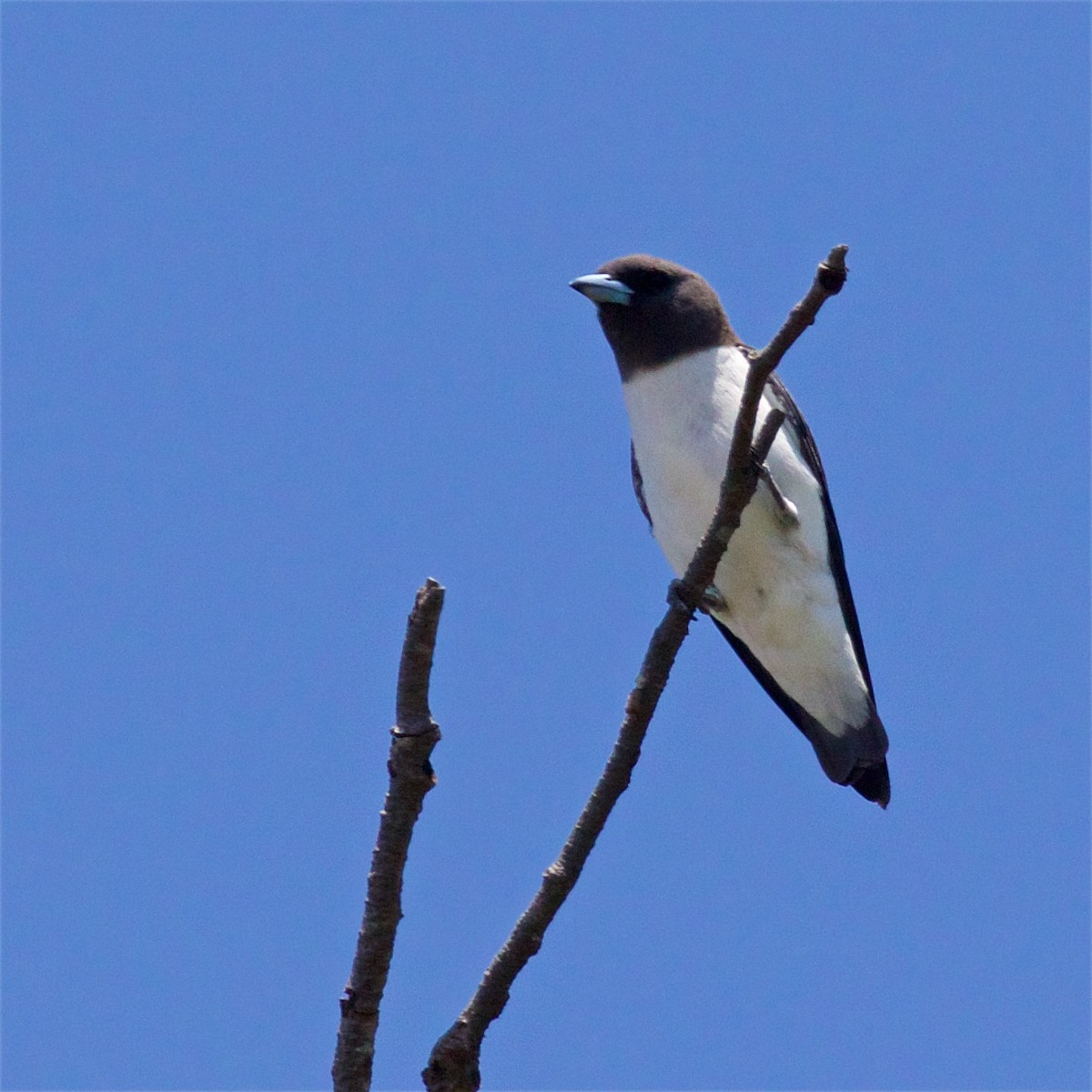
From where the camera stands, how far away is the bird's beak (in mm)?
7355

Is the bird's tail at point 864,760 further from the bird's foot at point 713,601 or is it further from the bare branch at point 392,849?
the bare branch at point 392,849

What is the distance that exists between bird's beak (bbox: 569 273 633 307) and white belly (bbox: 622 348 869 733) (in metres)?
0.43

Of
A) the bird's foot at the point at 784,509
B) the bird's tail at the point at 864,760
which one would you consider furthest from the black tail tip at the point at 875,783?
the bird's foot at the point at 784,509

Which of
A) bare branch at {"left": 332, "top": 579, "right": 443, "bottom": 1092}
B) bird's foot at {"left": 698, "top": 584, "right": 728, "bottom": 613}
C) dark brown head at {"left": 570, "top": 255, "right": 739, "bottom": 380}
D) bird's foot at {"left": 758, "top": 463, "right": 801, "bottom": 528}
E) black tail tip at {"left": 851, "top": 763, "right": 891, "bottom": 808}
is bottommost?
bare branch at {"left": 332, "top": 579, "right": 443, "bottom": 1092}

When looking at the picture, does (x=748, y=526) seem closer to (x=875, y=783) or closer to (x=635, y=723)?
(x=875, y=783)

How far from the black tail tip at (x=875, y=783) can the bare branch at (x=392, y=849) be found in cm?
413

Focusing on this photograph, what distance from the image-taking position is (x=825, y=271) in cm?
415

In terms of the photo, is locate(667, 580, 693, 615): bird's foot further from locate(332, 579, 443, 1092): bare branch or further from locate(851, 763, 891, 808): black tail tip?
locate(851, 763, 891, 808): black tail tip

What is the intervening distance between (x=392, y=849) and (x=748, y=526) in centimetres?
368

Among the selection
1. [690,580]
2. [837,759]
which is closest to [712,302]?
[837,759]

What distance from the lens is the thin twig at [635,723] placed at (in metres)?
3.61

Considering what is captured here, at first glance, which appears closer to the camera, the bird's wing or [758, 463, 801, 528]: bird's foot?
[758, 463, 801, 528]: bird's foot

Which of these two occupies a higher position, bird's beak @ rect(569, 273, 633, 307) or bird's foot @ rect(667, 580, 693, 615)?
bird's beak @ rect(569, 273, 633, 307)

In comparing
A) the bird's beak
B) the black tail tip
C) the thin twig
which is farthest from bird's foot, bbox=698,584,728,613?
the thin twig
